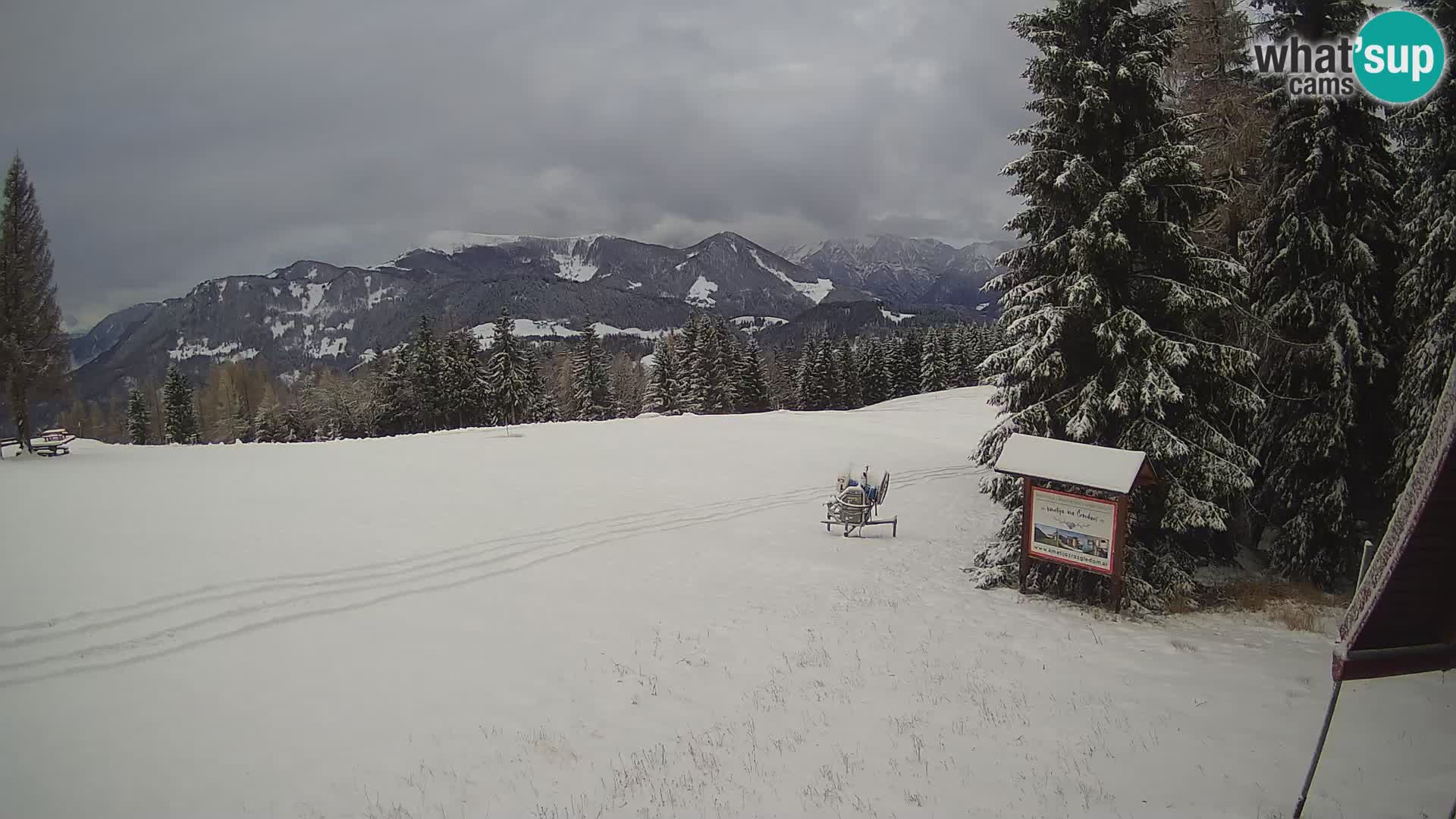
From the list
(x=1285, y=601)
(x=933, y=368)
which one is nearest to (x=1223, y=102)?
(x=1285, y=601)

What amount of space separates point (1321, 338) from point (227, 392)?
106392 mm

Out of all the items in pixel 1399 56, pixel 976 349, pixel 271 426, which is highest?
pixel 1399 56

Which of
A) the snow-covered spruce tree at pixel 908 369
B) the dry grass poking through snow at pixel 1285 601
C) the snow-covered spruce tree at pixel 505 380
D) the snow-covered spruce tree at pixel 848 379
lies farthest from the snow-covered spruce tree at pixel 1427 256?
the snow-covered spruce tree at pixel 908 369

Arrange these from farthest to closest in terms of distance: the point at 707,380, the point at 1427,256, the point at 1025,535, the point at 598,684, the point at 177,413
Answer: the point at 177,413
the point at 707,380
the point at 1025,535
the point at 1427,256
the point at 598,684

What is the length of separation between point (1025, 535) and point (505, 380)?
5069 cm

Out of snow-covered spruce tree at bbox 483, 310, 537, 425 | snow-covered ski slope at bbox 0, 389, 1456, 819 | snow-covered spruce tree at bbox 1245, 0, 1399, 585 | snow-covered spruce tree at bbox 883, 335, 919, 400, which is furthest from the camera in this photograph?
snow-covered spruce tree at bbox 883, 335, 919, 400

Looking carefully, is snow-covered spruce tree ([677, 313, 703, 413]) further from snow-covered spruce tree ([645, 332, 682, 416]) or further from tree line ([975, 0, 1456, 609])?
tree line ([975, 0, 1456, 609])

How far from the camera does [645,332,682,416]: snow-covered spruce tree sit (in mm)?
64000

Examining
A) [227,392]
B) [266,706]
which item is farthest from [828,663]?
[227,392]

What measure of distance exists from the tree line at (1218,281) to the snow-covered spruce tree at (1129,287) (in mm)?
45

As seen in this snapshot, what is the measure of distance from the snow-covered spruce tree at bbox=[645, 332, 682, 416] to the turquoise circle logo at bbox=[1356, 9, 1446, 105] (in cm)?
5362

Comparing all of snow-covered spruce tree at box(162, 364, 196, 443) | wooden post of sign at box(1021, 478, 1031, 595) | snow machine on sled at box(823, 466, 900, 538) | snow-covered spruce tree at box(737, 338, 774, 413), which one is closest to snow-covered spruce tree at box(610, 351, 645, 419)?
snow-covered spruce tree at box(737, 338, 774, 413)

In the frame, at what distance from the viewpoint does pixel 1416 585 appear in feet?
16.3

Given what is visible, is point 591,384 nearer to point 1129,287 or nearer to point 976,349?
point 976,349
